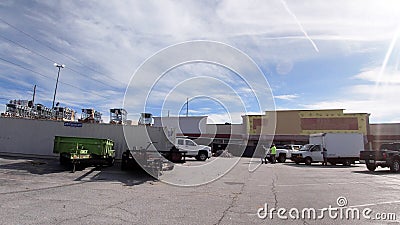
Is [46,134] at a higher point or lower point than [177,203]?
higher

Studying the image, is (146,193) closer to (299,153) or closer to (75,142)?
(75,142)

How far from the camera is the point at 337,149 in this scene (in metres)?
23.6

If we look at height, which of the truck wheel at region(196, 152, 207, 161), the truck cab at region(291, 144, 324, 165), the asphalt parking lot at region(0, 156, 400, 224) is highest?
the truck cab at region(291, 144, 324, 165)

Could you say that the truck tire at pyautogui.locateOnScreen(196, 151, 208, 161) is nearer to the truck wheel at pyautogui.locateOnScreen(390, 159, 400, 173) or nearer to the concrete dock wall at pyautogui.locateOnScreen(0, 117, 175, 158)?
the concrete dock wall at pyautogui.locateOnScreen(0, 117, 175, 158)

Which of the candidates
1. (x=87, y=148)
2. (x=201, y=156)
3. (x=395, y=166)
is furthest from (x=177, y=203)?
(x=201, y=156)

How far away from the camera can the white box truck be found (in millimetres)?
23594

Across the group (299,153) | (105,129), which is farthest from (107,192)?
(299,153)

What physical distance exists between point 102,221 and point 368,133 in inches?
1609

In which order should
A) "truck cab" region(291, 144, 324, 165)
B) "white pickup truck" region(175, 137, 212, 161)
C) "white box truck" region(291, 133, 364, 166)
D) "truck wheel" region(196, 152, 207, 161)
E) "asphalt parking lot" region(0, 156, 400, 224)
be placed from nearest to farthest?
"asphalt parking lot" region(0, 156, 400, 224) → "white pickup truck" region(175, 137, 212, 161) → "white box truck" region(291, 133, 364, 166) → "truck cab" region(291, 144, 324, 165) → "truck wheel" region(196, 152, 207, 161)

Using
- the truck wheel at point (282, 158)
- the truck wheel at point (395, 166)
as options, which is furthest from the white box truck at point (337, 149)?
the truck wheel at point (395, 166)

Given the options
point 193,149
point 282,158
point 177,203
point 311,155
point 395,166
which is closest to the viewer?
point 177,203

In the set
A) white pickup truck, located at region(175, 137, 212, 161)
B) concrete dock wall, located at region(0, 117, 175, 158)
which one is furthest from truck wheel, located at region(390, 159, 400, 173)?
concrete dock wall, located at region(0, 117, 175, 158)

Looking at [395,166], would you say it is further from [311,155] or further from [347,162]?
[311,155]

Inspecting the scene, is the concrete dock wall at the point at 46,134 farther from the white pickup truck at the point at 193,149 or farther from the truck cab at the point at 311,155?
the truck cab at the point at 311,155
